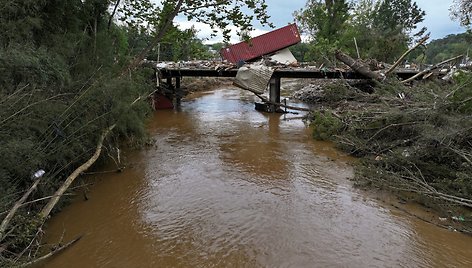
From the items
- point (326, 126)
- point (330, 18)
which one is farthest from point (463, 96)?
point (330, 18)

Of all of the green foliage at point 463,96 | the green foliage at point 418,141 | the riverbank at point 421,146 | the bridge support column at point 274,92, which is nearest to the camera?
the riverbank at point 421,146

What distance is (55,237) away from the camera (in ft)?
18.0

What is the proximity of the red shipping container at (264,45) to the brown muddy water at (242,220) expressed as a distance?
16.5 metres

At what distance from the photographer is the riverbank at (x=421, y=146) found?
20.4 feet

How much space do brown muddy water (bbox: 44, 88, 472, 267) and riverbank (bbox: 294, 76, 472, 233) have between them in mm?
558

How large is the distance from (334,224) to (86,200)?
15.7 ft

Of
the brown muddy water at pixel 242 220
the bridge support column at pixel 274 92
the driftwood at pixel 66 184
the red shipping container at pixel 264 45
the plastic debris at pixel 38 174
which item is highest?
the red shipping container at pixel 264 45

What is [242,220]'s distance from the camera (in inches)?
236

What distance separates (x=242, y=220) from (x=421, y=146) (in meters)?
4.53

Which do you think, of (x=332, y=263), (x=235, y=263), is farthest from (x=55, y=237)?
(x=332, y=263)

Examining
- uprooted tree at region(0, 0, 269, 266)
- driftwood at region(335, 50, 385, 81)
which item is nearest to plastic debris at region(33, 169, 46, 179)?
uprooted tree at region(0, 0, 269, 266)

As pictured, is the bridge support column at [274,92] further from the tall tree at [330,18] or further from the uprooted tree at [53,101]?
the tall tree at [330,18]

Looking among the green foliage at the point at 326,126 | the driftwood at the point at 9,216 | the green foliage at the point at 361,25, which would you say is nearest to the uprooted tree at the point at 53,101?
the driftwood at the point at 9,216

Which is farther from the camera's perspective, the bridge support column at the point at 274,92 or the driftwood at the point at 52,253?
the bridge support column at the point at 274,92
